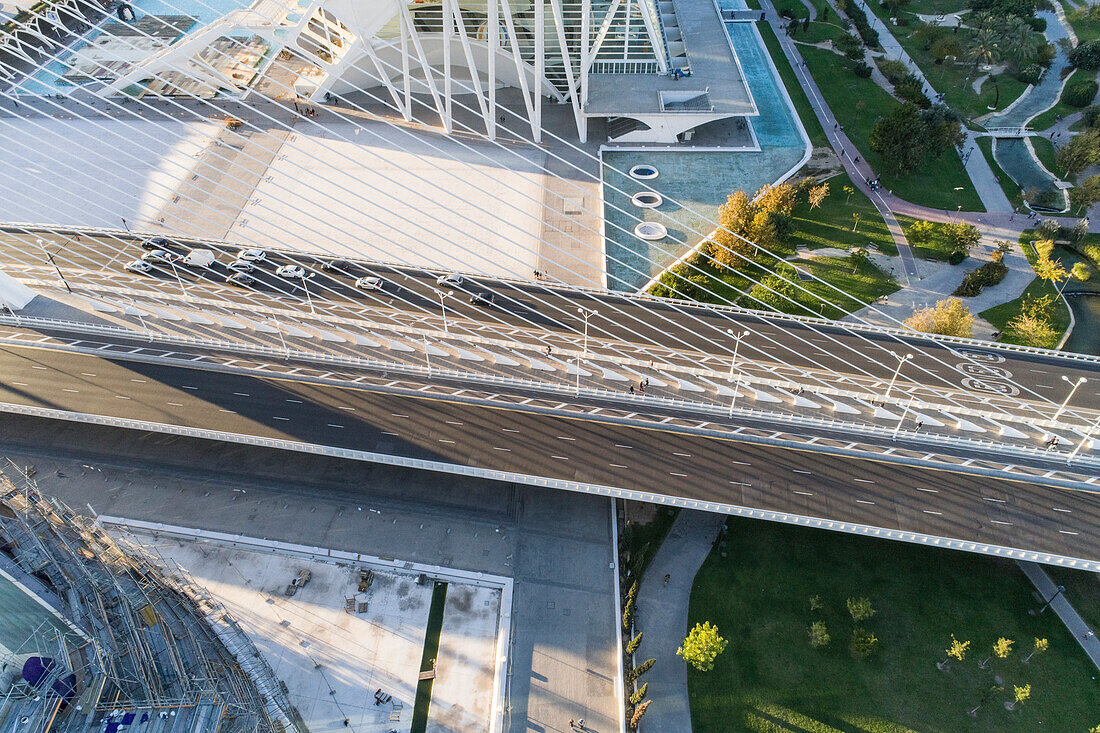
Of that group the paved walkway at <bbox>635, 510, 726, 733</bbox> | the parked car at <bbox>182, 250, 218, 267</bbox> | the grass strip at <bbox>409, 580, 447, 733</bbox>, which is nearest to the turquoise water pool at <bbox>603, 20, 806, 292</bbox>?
the paved walkway at <bbox>635, 510, 726, 733</bbox>

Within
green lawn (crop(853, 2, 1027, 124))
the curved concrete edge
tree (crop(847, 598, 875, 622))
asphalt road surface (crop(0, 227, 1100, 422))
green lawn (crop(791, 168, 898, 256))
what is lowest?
tree (crop(847, 598, 875, 622))

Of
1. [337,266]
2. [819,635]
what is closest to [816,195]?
[819,635]

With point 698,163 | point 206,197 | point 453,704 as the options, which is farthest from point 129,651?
point 698,163

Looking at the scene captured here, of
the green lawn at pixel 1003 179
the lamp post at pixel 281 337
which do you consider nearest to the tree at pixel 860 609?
the lamp post at pixel 281 337

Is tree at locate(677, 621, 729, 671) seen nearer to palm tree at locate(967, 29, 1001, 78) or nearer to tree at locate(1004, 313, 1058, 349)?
tree at locate(1004, 313, 1058, 349)

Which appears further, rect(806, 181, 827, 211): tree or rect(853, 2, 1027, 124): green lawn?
rect(853, 2, 1027, 124): green lawn

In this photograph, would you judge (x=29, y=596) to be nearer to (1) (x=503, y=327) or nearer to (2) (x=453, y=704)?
(2) (x=453, y=704)

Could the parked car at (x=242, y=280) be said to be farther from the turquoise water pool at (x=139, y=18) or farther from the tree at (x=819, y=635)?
the turquoise water pool at (x=139, y=18)

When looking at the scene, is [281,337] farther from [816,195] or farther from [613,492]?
[816,195]
